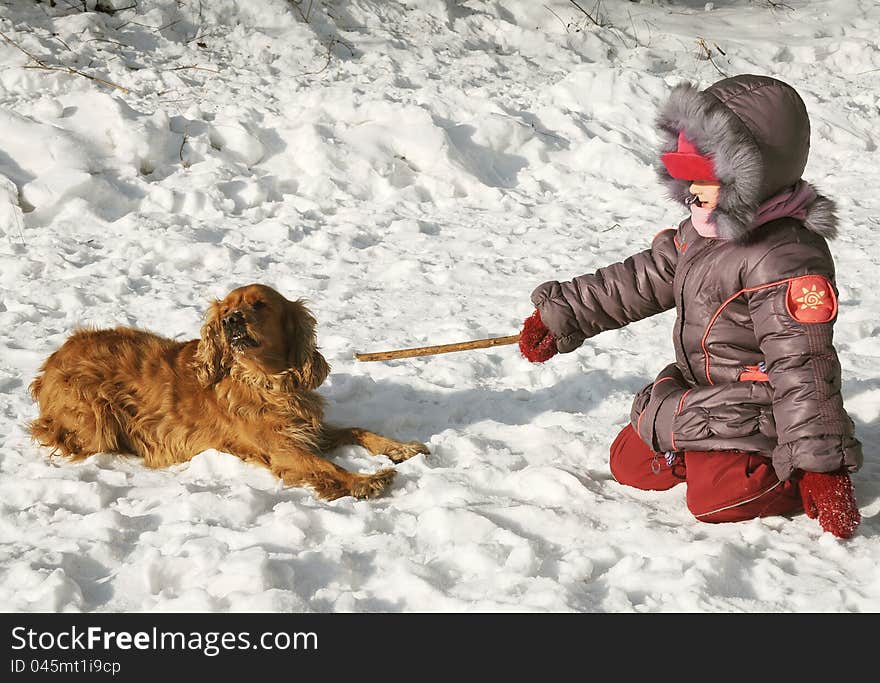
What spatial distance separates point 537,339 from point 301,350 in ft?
3.27

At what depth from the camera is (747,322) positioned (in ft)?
10.0

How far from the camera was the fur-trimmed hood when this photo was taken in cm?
280

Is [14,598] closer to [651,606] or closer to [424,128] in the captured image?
[651,606]

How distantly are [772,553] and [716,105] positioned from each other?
4.73ft

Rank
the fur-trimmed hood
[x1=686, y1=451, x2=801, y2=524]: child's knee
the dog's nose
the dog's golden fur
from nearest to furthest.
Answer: the fur-trimmed hood < [x1=686, y1=451, x2=801, y2=524]: child's knee < the dog's nose < the dog's golden fur

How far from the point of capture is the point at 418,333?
4.95 metres

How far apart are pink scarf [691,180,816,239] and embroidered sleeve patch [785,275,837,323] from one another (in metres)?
0.22

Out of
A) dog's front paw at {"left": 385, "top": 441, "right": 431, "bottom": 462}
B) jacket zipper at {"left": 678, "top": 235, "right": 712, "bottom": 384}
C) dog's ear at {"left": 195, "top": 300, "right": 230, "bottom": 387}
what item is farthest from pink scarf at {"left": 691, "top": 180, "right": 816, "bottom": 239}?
dog's ear at {"left": 195, "top": 300, "right": 230, "bottom": 387}

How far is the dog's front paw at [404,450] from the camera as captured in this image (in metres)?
3.75

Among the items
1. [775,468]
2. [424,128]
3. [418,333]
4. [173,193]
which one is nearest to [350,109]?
[424,128]

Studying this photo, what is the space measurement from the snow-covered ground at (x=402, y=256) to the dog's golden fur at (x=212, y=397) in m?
0.12

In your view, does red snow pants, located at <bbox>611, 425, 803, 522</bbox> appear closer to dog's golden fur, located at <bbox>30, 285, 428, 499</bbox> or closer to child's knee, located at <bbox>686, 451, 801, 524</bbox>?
child's knee, located at <bbox>686, 451, 801, 524</bbox>

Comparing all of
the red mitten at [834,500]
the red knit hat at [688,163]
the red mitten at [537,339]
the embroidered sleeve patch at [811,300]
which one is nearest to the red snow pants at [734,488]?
the red mitten at [834,500]

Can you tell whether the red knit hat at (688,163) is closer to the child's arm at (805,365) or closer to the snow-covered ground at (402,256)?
the child's arm at (805,365)
